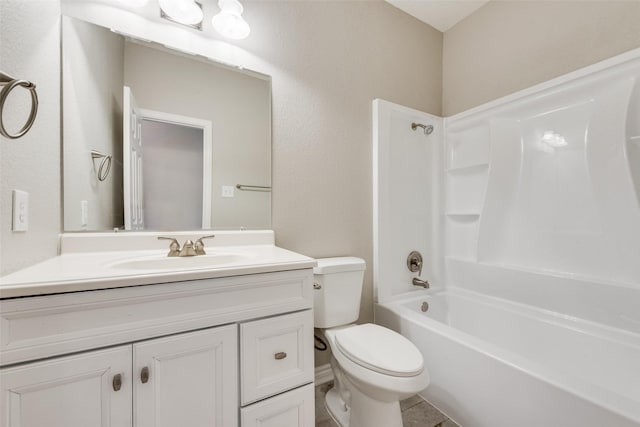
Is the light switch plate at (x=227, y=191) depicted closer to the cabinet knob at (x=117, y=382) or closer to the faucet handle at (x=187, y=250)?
the faucet handle at (x=187, y=250)

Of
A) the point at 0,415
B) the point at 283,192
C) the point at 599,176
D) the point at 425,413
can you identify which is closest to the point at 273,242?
the point at 283,192

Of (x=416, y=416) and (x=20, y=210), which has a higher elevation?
(x=20, y=210)

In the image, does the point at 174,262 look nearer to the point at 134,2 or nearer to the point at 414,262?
the point at 134,2

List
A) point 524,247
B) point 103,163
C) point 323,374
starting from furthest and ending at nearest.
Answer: point 524,247 → point 323,374 → point 103,163

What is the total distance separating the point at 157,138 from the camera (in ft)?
4.13

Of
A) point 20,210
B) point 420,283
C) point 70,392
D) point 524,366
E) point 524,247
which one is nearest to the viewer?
point 70,392

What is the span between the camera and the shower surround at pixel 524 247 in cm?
117

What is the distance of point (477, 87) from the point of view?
6.73 ft

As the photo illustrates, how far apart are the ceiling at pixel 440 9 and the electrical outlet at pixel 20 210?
2.38m

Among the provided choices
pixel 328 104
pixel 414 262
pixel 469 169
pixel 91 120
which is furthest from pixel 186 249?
pixel 469 169

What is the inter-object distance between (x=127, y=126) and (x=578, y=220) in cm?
245

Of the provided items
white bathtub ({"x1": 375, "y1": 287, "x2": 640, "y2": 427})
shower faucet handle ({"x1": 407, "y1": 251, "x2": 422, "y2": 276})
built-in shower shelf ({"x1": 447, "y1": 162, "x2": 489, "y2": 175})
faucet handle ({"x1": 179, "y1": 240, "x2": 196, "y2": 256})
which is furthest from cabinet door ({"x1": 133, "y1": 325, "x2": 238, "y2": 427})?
built-in shower shelf ({"x1": 447, "y1": 162, "x2": 489, "y2": 175})

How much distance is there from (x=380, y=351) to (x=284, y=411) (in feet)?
1.49

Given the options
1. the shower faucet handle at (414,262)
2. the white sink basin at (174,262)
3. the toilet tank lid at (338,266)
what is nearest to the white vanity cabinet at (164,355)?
the white sink basin at (174,262)
